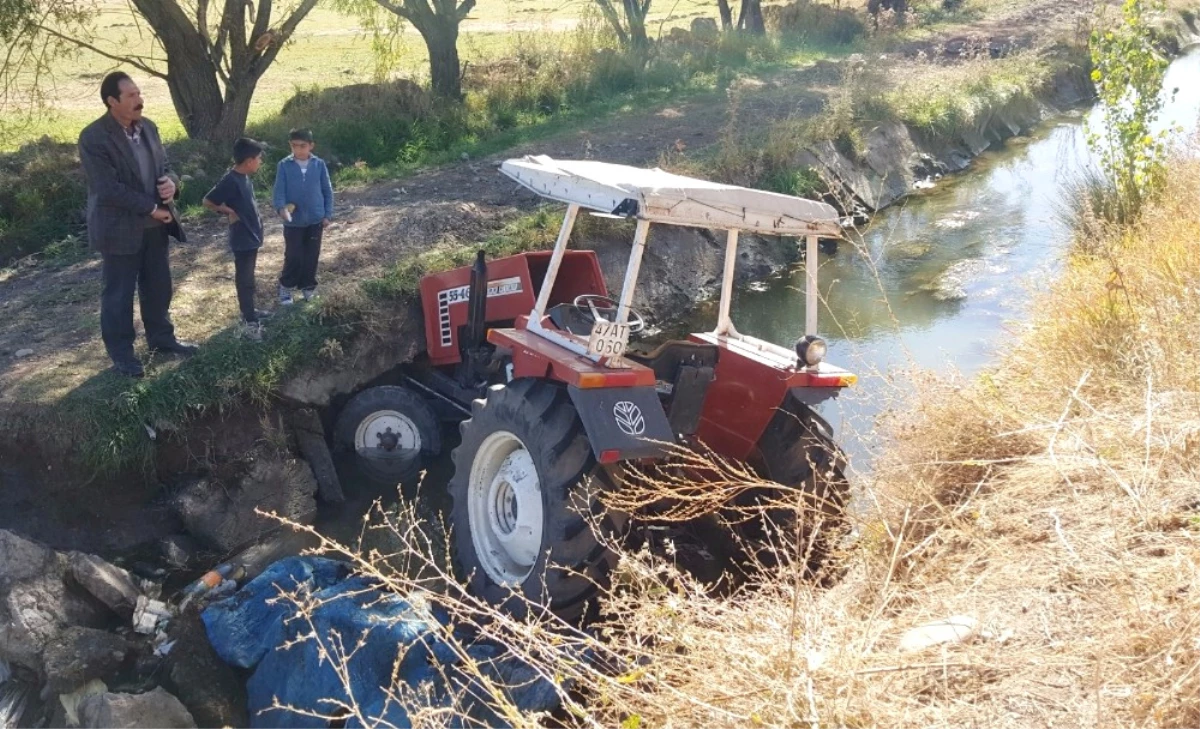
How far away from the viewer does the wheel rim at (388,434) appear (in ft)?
25.2

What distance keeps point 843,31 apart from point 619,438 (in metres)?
22.1

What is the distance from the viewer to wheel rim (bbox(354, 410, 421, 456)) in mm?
7688

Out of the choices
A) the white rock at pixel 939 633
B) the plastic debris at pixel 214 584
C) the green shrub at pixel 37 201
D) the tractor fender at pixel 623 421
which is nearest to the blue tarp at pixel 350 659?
the plastic debris at pixel 214 584

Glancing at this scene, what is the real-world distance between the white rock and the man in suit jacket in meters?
5.05

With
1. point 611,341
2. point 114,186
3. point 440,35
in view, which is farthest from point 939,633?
point 440,35

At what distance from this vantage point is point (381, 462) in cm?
766

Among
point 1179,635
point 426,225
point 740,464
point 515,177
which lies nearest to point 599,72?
point 426,225

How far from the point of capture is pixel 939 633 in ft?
12.7

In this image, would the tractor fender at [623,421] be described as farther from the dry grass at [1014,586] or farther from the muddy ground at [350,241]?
the muddy ground at [350,241]

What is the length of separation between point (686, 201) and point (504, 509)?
196 centimetres

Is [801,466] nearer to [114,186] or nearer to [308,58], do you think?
[114,186]

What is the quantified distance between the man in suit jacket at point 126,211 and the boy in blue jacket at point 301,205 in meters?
1.04

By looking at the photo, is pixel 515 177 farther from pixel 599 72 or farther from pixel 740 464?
pixel 599 72

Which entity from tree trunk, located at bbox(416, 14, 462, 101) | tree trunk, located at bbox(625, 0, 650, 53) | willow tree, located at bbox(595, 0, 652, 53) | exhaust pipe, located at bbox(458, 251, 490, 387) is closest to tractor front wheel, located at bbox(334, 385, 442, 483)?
exhaust pipe, located at bbox(458, 251, 490, 387)
